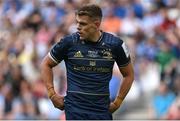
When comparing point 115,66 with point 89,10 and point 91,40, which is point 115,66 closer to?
point 91,40

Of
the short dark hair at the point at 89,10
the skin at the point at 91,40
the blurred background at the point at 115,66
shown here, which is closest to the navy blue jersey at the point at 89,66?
the skin at the point at 91,40

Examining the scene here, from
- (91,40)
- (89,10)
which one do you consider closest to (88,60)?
(91,40)

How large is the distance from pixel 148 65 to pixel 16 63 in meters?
2.82

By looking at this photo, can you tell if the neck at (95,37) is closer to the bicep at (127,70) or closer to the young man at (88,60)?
the young man at (88,60)

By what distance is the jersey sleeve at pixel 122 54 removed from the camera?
7250mm

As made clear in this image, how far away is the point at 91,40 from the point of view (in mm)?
7199

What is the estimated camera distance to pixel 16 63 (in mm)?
15344

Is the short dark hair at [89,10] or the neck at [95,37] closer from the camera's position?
the short dark hair at [89,10]

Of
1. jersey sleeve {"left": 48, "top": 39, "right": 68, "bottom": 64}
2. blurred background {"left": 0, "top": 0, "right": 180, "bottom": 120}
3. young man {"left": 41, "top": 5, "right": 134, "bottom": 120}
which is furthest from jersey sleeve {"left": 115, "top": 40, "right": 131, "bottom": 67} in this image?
blurred background {"left": 0, "top": 0, "right": 180, "bottom": 120}

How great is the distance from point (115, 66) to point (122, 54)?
19.4ft

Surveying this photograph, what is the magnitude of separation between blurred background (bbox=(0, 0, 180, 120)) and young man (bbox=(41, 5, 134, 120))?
16.8 ft

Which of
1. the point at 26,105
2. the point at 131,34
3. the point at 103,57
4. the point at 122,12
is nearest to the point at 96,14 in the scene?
the point at 103,57

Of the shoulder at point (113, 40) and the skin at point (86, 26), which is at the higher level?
the skin at point (86, 26)

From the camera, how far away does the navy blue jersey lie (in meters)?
7.19
